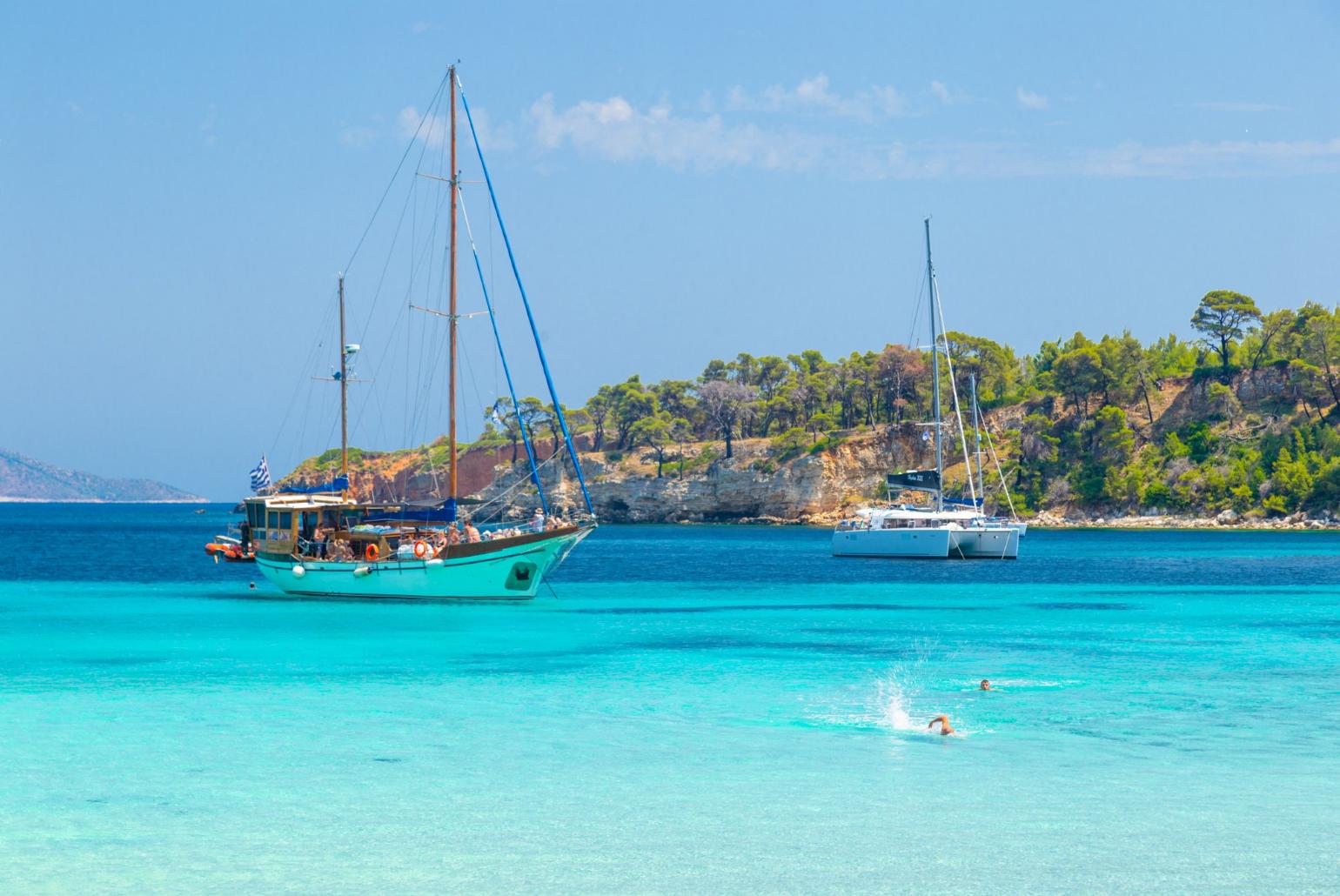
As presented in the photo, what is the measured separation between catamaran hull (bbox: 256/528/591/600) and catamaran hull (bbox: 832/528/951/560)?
34979 mm

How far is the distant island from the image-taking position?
12456cm

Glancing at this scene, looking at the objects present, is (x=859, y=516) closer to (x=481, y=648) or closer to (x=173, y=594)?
(x=173, y=594)

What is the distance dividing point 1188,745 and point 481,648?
16192 mm

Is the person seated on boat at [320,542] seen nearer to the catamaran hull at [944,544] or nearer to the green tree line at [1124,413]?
the catamaran hull at [944,544]

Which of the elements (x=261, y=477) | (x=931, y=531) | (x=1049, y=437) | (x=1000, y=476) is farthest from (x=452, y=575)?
(x=1049, y=437)

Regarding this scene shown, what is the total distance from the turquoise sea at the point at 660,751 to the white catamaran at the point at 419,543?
1255mm

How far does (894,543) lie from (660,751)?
57934 millimetres

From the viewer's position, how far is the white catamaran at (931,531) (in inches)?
2862

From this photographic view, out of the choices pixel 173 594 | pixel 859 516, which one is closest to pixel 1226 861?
pixel 173 594

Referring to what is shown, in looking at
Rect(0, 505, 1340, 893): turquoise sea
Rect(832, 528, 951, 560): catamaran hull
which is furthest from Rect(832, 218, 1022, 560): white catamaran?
Rect(0, 505, 1340, 893): turquoise sea

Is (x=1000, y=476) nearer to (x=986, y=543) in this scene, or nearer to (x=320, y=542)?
(x=986, y=543)

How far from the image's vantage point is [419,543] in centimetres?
4081

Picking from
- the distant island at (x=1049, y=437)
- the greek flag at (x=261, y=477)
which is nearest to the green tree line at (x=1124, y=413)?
the distant island at (x=1049, y=437)

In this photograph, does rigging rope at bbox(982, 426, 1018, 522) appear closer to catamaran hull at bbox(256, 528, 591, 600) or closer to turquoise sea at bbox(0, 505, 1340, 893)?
catamaran hull at bbox(256, 528, 591, 600)
